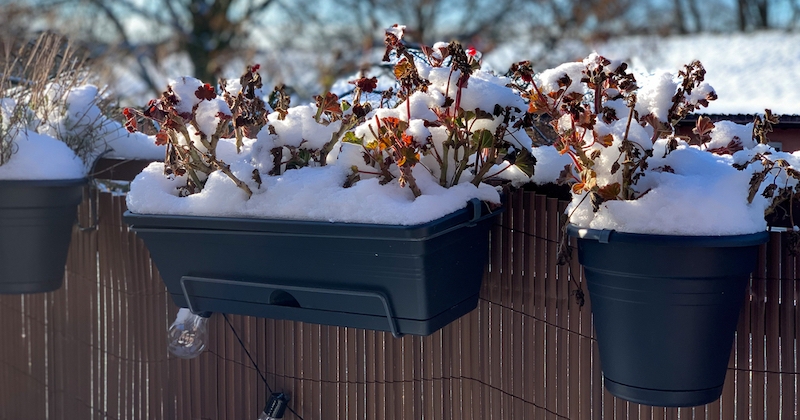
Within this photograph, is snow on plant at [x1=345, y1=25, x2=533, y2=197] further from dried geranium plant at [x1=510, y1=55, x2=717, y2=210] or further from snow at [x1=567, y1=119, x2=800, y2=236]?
snow at [x1=567, y1=119, x2=800, y2=236]

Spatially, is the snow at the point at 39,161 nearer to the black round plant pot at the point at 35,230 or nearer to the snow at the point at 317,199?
the black round plant pot at the point at 35,230

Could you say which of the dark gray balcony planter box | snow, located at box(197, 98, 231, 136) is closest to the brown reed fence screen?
the dark gray balcony planter box

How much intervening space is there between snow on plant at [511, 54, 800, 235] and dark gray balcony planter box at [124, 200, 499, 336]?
Result: 0.86 ft

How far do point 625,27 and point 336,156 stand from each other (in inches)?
590

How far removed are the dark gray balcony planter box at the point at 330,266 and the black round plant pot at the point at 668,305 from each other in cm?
31

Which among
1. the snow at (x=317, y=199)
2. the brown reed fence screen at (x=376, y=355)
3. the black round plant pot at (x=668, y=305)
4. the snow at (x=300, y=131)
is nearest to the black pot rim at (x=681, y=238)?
the black round plant pot at (x=668, y=305)

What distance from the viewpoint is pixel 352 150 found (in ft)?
5.72

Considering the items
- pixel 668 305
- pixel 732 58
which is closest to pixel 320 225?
pixel 668 305

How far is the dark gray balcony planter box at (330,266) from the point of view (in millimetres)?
1617

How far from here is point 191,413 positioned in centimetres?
254

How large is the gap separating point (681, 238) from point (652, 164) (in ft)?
0.71

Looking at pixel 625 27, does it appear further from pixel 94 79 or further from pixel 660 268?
pixel 660 268

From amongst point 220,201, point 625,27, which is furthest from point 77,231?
point 625,27

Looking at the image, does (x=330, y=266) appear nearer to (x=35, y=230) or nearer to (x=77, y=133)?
(x=35, y=230)
